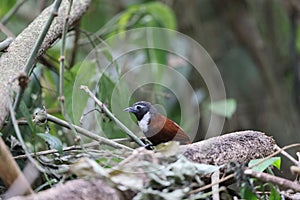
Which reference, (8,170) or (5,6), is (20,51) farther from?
(5,6)

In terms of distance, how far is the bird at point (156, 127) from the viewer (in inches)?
51.2

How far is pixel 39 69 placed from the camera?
1758 mm

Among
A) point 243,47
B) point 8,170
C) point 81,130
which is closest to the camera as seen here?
point 8,170

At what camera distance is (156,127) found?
4.33 feet

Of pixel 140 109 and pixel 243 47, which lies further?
pixel 243 47

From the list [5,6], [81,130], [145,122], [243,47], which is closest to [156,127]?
[145,122]

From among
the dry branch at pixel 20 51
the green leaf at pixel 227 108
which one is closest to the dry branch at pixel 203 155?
the dry branch at pixel 20 51

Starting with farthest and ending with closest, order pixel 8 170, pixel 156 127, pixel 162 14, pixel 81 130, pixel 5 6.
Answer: pixel 162 14 < pixel 5 6 < pixel 156 127 < pixel 81 130 < pixel 8 170

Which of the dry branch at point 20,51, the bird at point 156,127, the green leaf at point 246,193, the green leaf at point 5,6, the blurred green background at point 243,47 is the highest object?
the green leaf at point 5,6

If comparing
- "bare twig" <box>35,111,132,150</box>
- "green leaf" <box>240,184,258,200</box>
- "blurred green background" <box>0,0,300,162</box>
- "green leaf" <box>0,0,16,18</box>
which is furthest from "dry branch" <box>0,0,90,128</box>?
"blurred green background" <box>0,0,300,162</box>

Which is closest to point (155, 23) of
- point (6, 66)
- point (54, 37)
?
point (54, 37)

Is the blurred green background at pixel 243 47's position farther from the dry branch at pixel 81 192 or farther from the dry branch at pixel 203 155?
the dry branch at pixel 81 192

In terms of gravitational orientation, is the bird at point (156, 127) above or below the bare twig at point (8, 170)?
below

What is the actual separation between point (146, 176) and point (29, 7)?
8.06 feet
